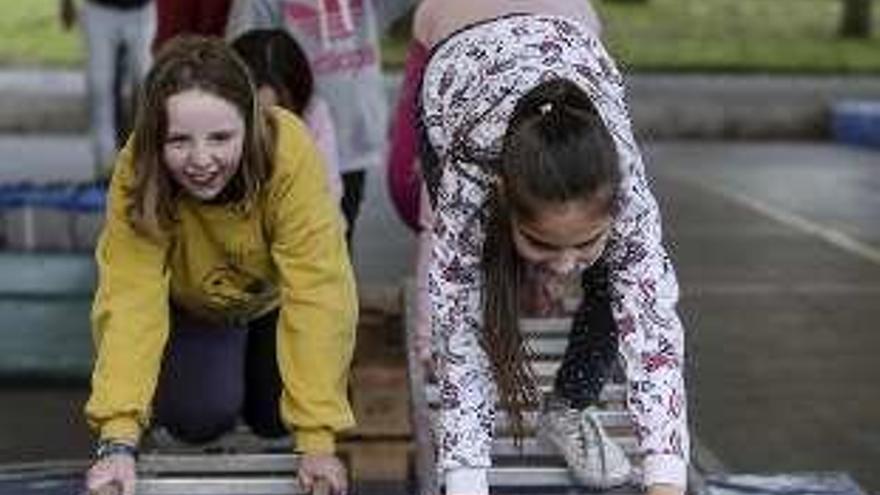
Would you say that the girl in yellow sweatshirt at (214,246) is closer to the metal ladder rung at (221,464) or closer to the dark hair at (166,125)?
the dark hair at (166,125)

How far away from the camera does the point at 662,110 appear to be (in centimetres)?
1452

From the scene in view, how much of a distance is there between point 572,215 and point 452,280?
0.39m

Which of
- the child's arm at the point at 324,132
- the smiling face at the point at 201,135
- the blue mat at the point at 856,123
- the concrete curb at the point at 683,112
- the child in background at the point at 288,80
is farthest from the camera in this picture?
the concrete curb at the point at 683,112

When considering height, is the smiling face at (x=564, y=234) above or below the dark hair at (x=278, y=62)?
below

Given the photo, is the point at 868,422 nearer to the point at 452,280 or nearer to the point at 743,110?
the point at 452,280

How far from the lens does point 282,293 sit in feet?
13.0

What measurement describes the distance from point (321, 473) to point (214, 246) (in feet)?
1.82

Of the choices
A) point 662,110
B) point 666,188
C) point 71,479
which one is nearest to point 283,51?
point 71,479

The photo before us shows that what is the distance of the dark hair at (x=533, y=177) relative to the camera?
3.03 m

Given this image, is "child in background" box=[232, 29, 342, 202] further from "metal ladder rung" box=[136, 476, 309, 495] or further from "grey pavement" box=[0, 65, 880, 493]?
"grey pavement" box=[0, 65, 880, 493]

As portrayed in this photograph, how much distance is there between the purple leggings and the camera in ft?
13.8

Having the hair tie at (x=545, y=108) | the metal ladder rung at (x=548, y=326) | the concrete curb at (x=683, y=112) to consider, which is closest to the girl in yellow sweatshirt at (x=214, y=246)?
the hair tie at (x=545, y=108)

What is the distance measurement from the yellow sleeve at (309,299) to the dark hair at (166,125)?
0.08 metres

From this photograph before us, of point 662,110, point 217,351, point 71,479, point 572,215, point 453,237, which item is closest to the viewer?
point 572,215
